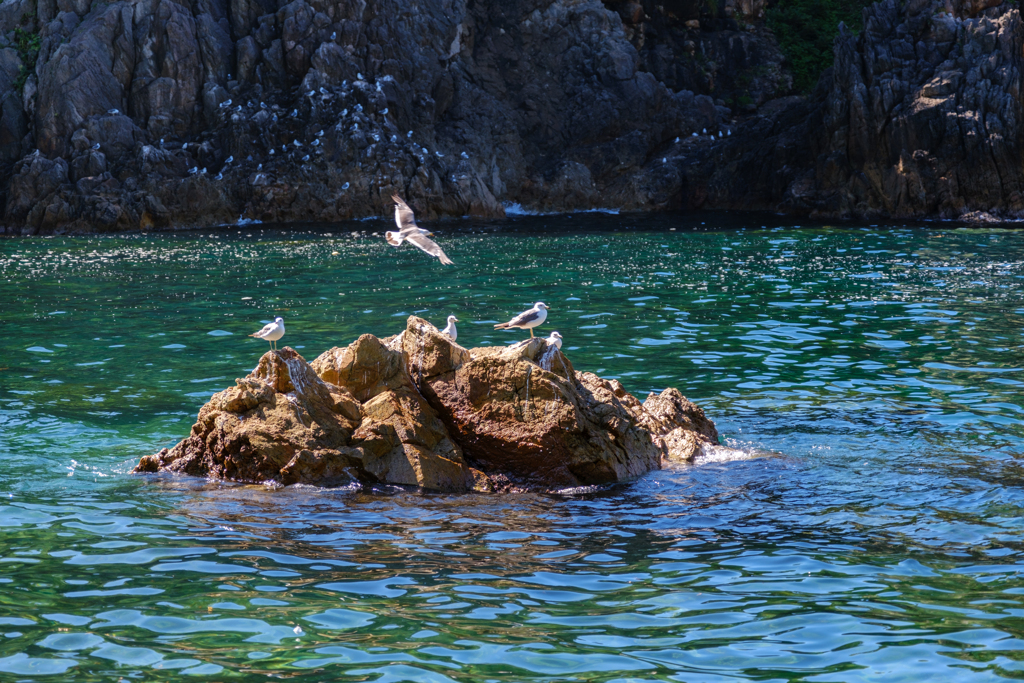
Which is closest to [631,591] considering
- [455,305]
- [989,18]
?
[455,305]

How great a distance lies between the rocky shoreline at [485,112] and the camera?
43469mm

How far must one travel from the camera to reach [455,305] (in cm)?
2227

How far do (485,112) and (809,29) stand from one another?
1958 cm

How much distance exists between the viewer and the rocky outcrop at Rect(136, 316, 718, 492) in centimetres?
951

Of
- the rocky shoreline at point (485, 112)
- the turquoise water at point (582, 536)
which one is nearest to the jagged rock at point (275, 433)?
the turquoise water at point (582, 536)

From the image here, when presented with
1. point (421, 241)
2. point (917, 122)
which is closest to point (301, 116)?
point (917, 122)

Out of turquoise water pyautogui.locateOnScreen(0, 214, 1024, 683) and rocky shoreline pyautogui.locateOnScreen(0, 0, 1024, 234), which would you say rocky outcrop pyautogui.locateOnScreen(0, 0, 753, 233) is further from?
turquoise water pyautogui.locateOnScreen(0, 214, 1024, 683)

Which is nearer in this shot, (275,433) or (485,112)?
(275,433)

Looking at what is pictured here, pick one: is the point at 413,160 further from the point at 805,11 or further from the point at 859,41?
the point at 805,11

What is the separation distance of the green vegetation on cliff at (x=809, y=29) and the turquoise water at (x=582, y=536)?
40.3 meters

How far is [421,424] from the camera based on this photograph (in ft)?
32.3

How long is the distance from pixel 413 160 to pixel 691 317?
31595 millimetres

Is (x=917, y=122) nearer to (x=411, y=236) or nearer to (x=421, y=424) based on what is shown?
(x=411, y=236)

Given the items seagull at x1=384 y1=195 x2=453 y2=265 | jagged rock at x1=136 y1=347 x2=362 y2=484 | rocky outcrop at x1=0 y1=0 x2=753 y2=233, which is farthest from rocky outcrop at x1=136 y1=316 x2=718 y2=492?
rocky outcrop at x1=0 y1=0 x2=753 y2=233
